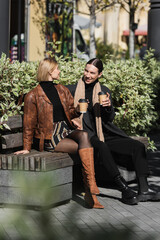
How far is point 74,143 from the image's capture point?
15.8ft

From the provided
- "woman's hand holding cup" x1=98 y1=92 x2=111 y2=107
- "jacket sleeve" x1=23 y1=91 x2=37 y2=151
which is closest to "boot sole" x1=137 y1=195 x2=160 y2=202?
"woman's hand holding cup" x1=98 y1=92 x2=111 y2=107

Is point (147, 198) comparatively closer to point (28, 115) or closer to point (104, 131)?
point (104, 131)

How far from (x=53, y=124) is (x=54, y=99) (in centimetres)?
22

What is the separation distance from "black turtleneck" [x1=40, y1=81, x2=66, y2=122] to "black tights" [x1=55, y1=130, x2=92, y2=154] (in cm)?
19

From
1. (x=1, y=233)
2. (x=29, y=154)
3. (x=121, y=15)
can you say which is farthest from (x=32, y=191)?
(x=121, y=15)

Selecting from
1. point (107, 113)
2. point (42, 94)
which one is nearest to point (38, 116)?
point (42, 94)

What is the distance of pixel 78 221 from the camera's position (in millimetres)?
978

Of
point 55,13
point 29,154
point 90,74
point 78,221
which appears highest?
point 55,13

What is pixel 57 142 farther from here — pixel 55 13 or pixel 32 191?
pixel 55 13

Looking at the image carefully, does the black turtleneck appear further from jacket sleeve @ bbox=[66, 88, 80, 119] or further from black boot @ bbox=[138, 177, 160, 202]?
black boot @ bbox=[138, 177, 160, 202]

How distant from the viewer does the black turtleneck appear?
4.82 m

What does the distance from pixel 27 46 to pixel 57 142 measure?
1244 centimetres

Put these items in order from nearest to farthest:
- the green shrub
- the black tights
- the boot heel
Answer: the boot heel < the black tights < the green shrub

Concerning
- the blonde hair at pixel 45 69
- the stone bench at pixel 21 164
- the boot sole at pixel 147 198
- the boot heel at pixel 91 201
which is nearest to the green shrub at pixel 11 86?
the stone bench at pixel 21 164
